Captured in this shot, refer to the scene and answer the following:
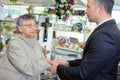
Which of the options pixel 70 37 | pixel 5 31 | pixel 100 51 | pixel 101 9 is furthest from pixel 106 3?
pixel 70 37

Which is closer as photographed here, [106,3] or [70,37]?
[106,3]

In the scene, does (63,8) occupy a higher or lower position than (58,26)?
higher

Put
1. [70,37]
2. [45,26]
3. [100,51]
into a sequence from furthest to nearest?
[70,37] < [45,26] < [100,51]

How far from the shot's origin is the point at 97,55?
1706 millimetres

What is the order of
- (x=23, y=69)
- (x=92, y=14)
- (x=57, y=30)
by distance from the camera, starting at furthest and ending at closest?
(x=57, y=30) → (x=23, y=69) → (x=92, y=14)

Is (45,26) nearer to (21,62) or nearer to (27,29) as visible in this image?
(27,29)

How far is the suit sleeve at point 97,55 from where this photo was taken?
170 centimetres

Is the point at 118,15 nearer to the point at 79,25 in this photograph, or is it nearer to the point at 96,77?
the point at 79,25

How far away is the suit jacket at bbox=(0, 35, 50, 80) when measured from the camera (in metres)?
2.56

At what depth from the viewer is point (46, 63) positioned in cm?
259

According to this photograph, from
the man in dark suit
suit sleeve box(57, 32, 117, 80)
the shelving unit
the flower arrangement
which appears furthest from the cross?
suit sleeve box(57, 32, 117, 80)

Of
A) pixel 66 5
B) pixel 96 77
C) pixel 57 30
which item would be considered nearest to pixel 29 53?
pixel 96 77

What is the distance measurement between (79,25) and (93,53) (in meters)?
2.83

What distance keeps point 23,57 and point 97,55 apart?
106 centimetres
